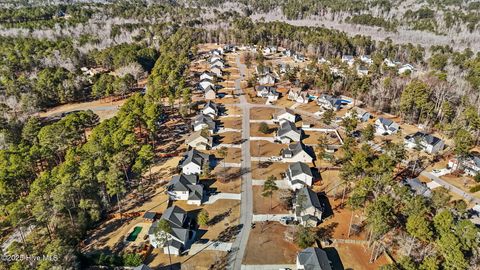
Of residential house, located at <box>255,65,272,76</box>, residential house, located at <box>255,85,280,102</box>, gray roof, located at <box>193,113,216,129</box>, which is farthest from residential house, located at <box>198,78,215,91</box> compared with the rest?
gray roof, located at <box>193,113,216,129</box>

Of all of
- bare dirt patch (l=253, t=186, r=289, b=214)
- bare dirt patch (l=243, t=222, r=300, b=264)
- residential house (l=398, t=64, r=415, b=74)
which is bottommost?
bare dirt patch (l=243, t=222, r=300, b=264)

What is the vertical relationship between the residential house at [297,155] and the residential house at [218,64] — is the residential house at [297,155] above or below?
below

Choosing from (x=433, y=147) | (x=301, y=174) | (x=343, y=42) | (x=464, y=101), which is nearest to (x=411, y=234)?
→ (x=301, y=174)

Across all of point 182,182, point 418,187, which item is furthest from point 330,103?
point 182,182

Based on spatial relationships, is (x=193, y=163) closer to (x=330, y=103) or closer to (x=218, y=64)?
(x=330, y=103)

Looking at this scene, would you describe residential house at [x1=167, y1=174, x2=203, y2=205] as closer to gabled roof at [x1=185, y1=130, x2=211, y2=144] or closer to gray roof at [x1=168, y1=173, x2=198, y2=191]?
gray roof at [x1=168, y1=173, x2=198, y2=191]

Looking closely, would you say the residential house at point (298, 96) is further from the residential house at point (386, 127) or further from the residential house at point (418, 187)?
the residential house at point (418, 187)

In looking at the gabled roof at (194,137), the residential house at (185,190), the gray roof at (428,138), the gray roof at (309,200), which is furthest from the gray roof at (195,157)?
the gray roof at (428,138)
